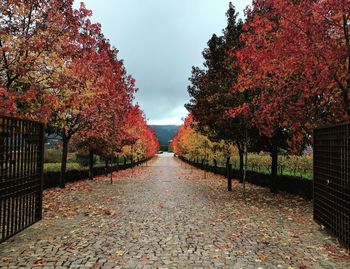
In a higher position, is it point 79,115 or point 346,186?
point 79,115

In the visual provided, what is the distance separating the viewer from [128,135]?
27.5 m

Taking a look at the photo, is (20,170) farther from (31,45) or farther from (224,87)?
(224,87)

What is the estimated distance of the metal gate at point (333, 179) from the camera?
721 cm

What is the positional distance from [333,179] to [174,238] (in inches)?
151

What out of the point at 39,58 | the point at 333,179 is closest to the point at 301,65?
the point at 333,179

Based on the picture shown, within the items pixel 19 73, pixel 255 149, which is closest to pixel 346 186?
pixel 19 73

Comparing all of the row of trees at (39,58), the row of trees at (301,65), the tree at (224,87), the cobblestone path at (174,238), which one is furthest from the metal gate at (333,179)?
the row of trees at (39,58)

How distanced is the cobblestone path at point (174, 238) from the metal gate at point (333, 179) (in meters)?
0.39

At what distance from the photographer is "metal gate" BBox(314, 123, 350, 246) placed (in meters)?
7.21

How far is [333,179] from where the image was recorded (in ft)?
26.4

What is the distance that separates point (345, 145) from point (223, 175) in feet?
75.6

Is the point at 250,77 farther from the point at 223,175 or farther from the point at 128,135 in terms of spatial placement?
the point at 223,175

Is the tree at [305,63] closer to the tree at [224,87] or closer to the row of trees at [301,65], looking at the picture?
the row of trees at [301,65]

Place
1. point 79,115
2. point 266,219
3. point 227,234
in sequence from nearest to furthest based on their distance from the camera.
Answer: point 227,234 < point 266,219 < point 79,115
